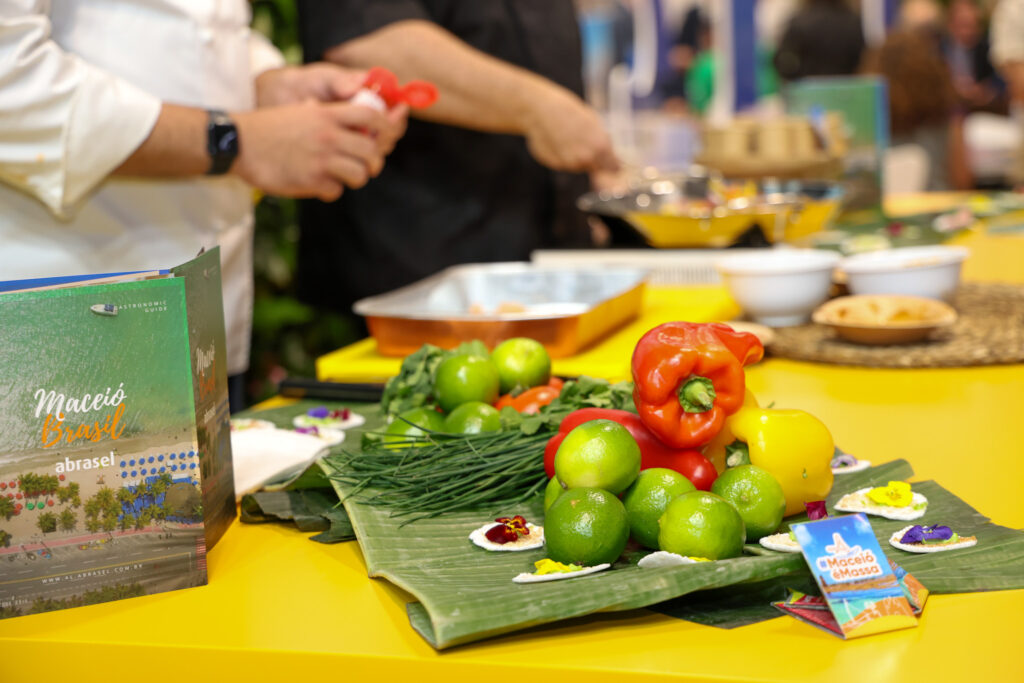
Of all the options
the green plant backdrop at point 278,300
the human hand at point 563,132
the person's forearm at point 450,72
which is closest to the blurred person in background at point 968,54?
the green plant backdrop at point 278,300

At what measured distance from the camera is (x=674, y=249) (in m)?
2.26

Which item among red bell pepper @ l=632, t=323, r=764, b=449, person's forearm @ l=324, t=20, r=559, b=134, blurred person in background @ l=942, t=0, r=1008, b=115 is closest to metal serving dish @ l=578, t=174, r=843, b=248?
person's forearm @ l=324, t=20, r=559, b=134

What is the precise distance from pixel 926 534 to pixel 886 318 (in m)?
0.86

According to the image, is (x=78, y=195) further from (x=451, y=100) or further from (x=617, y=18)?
(x=617, y=18)

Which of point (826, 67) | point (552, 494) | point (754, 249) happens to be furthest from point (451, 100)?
point (826, 67)

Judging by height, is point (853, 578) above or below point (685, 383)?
below

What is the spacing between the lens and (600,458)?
0.84 meters

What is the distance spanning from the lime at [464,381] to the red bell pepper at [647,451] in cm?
17

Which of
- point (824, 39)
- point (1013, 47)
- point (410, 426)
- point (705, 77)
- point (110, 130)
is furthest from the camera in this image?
point (705, 77)

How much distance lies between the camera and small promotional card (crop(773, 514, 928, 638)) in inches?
29.4

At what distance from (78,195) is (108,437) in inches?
28.9

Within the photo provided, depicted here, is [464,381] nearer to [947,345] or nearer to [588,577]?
[588,577]

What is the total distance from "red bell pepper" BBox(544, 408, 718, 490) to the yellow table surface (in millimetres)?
148

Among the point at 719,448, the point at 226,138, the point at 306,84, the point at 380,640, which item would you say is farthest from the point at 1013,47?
the point at 380,640
